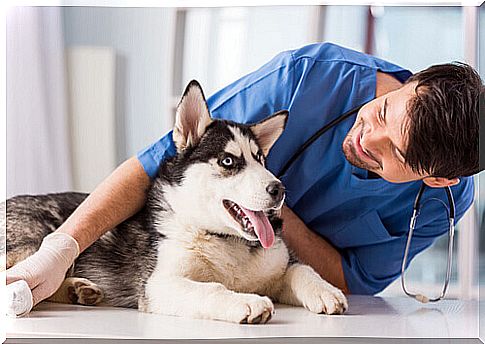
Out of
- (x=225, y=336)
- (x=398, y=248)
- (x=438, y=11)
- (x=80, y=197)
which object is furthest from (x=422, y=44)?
(x=225, y=336)

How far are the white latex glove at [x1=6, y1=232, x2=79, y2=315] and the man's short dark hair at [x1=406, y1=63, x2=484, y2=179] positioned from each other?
52 cm

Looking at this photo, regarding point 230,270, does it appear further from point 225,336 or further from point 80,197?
point 80,197

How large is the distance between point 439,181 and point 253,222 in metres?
0.33

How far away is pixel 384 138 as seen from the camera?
1.10m

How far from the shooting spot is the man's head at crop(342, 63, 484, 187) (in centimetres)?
104

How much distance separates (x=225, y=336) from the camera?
0.88m

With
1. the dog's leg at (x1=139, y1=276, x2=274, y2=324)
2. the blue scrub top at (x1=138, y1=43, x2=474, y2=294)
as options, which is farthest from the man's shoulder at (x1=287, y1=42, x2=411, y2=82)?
the dog's leg at (x1=139, y1=276, x2=274, y2=324)

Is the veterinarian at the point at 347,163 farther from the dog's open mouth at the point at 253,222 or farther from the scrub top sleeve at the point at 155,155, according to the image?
the dog's open mouth at the point at 253,222

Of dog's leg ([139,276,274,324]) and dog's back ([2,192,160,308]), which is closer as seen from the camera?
dog's leg ([139,276,274,324])

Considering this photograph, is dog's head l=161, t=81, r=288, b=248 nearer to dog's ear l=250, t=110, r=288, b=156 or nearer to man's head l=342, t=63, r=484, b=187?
dog's ear l=250, t=110, r=288, b=156

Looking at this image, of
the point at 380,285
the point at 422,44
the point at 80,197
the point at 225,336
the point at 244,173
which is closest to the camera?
the point at 225,336

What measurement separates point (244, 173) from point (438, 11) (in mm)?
789

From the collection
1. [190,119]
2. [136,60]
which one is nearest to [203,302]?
[190,119]

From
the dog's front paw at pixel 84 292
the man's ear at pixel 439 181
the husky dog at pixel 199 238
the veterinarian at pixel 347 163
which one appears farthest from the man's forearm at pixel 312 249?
the dog's front paw at pixel 84 292
